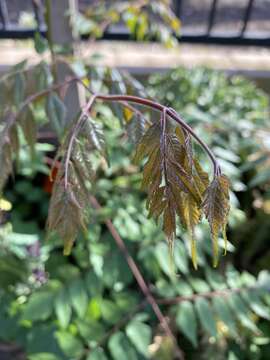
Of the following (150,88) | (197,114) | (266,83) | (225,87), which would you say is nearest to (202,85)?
(225,87)

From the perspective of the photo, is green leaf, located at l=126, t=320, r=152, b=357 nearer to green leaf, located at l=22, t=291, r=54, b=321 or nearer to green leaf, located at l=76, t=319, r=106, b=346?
green leaf, located at l=76, t=319, r=106, b=346

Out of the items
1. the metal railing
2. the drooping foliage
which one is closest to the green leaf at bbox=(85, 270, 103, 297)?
the drooping foliage

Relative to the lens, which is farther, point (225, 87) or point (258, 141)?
point (225, 87)

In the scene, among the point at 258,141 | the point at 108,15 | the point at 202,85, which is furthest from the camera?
the point at 202,85

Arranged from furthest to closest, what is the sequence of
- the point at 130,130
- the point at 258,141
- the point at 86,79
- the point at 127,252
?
the point at 258,141 < the point at 127,252 < the point at 86,79 < the point at 130,130

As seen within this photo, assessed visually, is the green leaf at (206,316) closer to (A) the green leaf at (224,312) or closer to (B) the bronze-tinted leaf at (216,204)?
(A) the green leaf at (224,312)

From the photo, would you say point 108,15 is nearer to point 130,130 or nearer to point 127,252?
point 127,252

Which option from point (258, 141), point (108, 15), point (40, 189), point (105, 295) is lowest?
point (105, 295)

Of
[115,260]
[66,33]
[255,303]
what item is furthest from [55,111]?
[66,33]
